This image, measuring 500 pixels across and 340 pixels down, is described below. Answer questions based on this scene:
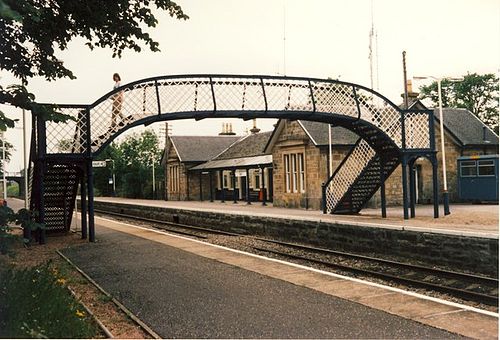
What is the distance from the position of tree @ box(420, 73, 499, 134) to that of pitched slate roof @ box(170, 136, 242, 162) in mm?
19146

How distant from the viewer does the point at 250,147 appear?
3659 centimetres

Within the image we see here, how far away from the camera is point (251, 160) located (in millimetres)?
32750

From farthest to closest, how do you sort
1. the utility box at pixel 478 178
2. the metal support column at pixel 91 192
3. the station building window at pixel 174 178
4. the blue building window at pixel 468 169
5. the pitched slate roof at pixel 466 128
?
the station building window at pixel 174 178, the pitched slate roof at pixel 466 128, the blue building window at pixel 468 169, the utility box at pixel 478 178, the metal support column at pixel 91 192

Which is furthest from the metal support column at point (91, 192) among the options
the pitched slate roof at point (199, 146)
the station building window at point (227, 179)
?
the pitched slate roof at point (199, 146)

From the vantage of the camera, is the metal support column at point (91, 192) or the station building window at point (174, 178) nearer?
the metal support column at point (91, 192)

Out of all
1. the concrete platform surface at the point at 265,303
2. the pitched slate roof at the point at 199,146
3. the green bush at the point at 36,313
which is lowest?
the concrete platform surface at the point at 265,303

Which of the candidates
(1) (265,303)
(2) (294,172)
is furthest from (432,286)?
(2) (294,172)

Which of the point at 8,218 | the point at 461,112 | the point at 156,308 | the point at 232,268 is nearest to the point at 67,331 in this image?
the point at 8,218

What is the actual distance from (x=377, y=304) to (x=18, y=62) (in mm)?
6487

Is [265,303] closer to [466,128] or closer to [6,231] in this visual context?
[6,231]

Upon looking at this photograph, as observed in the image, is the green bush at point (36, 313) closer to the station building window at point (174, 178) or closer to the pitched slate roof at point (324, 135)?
the pitched slate roof at point (324, 135)

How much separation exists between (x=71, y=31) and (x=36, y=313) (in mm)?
5194

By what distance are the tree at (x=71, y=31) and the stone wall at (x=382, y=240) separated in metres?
7.31

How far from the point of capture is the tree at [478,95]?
128 ft
